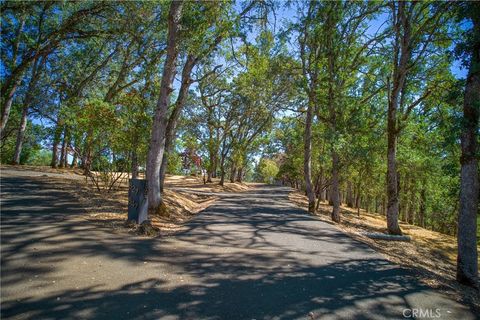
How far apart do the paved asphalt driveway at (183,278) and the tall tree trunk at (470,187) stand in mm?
1493

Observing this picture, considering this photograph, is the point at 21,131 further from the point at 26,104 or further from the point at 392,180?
the point at 392,180

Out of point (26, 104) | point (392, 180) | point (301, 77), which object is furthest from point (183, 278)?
point (26, 104)

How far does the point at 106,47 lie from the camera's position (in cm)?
2022

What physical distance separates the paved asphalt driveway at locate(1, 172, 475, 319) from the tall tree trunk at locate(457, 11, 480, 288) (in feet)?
4.90

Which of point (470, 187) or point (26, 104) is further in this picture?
point (26, 104)

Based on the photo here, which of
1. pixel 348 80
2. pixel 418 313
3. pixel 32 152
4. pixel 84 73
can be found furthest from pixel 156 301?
pixel 32 152

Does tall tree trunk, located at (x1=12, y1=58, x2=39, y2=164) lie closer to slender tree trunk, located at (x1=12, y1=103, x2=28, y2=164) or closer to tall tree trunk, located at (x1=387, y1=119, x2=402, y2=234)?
slender tree trunk, located at (x1=12, y1=103, x2=28, y2=164)

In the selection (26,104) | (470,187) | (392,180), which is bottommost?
(470,187)

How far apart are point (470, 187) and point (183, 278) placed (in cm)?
680

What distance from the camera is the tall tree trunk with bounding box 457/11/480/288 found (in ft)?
19.8

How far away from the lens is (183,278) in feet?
15.0

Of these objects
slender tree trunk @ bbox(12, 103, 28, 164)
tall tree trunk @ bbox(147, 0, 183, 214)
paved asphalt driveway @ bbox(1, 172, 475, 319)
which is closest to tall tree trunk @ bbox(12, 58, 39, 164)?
slender tree trunk @ bbox(12, 103, 28, 164)

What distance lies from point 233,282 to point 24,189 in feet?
32.7

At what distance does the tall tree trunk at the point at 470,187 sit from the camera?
6047 millimetres
